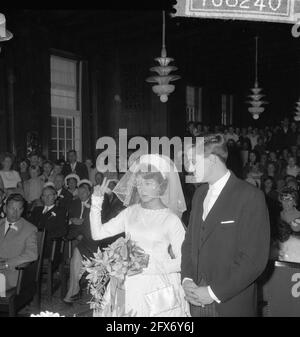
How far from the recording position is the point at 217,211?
242 cm

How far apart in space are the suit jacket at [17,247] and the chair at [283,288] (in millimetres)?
2280

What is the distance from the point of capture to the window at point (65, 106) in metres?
11.4

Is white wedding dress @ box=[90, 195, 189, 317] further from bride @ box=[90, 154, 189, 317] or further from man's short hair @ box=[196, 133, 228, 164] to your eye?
man's short hair @ box=[196, 133, 228, 164]


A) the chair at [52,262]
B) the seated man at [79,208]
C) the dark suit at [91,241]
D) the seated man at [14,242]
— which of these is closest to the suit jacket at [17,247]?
the seated man at [14,242]

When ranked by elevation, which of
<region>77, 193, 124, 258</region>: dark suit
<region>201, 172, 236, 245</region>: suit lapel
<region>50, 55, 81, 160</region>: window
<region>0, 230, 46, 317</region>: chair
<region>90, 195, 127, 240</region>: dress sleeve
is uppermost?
<region>50, 55, 81, 160</region>: window

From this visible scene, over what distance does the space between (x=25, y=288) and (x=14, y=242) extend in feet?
1.54

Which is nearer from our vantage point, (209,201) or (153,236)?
(209,201)

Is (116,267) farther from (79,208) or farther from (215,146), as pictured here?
(79,208)

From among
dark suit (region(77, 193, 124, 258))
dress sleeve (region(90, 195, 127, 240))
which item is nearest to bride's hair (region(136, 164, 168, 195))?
dress sleeve (region(90, 195, 127, 240))

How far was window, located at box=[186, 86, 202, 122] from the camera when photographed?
1725cm

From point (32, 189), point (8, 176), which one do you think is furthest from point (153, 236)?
point (8, 176)

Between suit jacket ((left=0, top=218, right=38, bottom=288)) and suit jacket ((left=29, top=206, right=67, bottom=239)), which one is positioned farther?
suit jacket ((left=29, top=206, right=67, bottom=239))

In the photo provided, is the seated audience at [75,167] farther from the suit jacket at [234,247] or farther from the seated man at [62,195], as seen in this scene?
the suit jacket at [234,247]

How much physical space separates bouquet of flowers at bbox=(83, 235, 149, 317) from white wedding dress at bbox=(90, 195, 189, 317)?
0.07 metres
